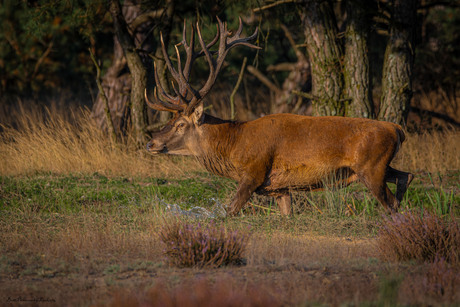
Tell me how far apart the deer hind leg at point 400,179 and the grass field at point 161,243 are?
1.90 ft

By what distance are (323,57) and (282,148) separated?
5.01 m

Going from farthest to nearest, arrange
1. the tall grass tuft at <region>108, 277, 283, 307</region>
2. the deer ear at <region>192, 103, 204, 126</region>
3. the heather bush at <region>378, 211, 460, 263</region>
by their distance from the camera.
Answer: the deer ear at <region>192, 103, 204, 126</region> < the heather bush at <region>378, 211, 460, 263</region> < the tall grass tuft at <region>108, 277, 283, 307</region>

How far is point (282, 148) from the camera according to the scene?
8359 mm

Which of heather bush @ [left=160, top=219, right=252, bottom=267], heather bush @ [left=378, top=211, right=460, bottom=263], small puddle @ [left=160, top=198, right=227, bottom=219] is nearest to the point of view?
heather bush @ [left=160, top=219, right=252, bottom=267]

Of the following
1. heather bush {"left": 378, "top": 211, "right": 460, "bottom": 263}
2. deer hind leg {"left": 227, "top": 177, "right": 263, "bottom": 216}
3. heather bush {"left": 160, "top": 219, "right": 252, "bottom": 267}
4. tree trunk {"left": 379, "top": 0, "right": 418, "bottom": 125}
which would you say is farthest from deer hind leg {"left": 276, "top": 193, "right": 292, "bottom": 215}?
→ tree trunk {"left": 379, "top": 0, "right": 418, "bottom": 125}

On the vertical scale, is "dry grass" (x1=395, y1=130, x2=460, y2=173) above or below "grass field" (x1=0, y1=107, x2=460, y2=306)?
below

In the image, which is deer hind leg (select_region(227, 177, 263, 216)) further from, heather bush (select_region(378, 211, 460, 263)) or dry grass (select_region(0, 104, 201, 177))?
dry grass (select_region(0, 104, 201, 177))

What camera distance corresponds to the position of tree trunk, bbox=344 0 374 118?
40.5 feet

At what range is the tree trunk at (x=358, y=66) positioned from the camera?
1234 centimetres

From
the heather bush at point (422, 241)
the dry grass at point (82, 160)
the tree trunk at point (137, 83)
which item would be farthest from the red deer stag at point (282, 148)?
the tree trunk at point (137, 83)

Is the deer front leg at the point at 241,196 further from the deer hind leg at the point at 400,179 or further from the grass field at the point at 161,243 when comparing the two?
the deer hind leg at the point at 400,179

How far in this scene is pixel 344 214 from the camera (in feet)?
29.2

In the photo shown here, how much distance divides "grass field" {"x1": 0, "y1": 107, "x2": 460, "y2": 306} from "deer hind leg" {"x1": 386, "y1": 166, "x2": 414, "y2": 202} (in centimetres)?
58

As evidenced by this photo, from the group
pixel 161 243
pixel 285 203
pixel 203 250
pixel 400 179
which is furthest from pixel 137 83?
pixel 203 250
